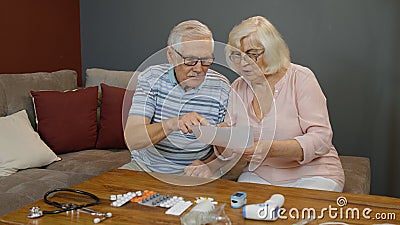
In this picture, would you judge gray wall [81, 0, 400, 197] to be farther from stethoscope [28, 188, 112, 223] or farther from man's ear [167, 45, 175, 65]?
stethoscope [28, 188, 112, 223]

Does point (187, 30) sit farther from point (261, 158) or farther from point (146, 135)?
point (261, 158)

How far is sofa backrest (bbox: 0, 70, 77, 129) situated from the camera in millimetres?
2811

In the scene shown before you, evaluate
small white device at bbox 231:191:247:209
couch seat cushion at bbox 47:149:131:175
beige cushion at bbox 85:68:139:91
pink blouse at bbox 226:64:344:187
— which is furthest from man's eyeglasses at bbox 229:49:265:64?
beige cushion at bbox 85:68:139:91

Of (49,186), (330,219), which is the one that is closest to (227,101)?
(330,219)

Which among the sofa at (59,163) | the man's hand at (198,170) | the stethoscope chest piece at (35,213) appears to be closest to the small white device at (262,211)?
the man's hand at (198,170)

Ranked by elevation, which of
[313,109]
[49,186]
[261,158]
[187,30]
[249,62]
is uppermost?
[187,30]

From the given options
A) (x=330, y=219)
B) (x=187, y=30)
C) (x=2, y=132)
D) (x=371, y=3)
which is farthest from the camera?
(x=371, y=3)

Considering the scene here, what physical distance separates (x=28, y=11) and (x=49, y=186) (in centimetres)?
164

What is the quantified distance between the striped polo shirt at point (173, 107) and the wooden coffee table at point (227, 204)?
0.17 metres

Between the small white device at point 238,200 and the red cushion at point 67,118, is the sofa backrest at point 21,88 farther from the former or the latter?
the small white device at point 238,200

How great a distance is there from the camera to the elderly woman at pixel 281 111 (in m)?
1.98

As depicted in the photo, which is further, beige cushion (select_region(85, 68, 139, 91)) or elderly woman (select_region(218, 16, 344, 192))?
beige cushion (select_region(85, 68, 139, 91))

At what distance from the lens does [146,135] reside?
189 cm

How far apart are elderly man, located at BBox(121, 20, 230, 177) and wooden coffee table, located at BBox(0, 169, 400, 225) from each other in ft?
0.52
